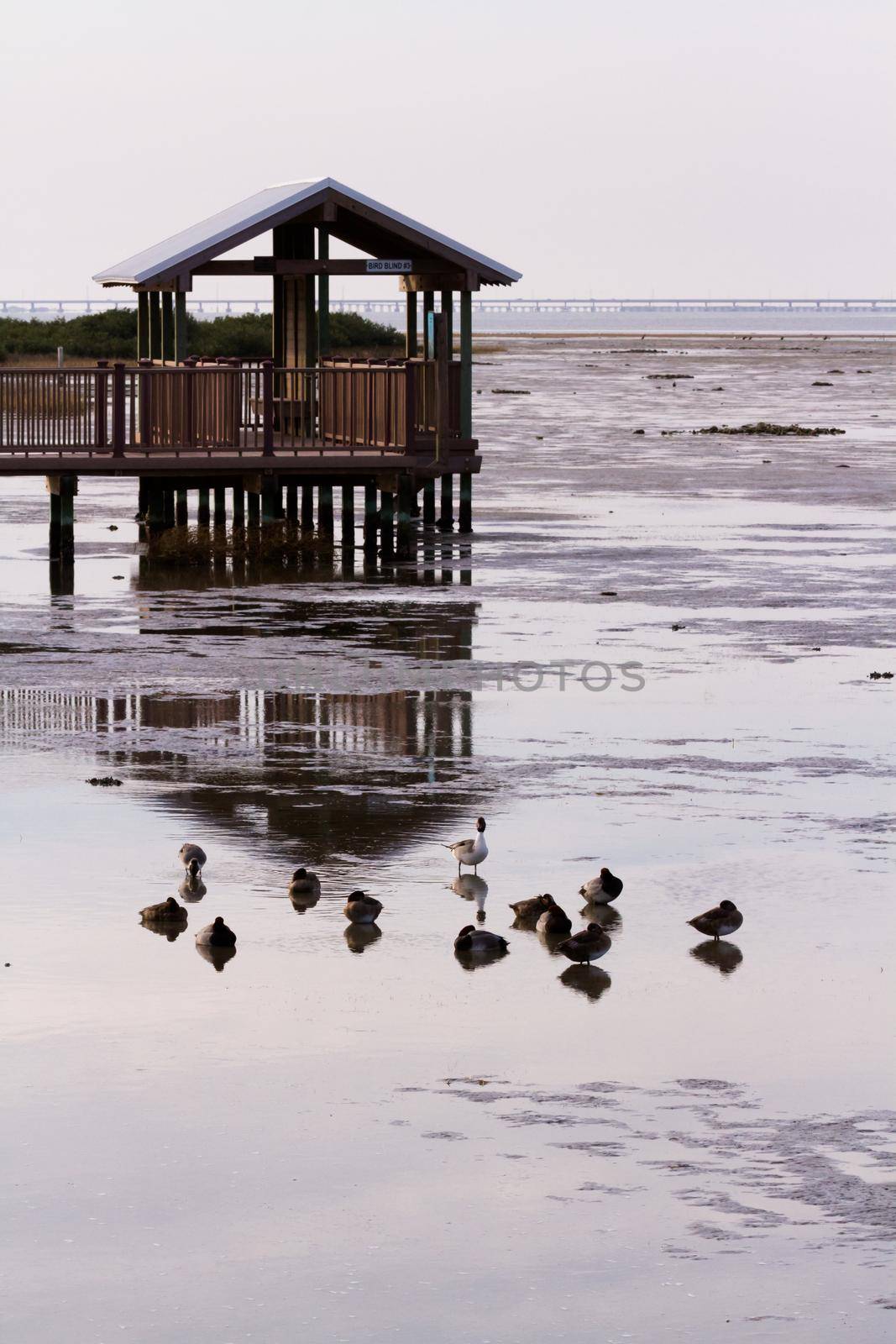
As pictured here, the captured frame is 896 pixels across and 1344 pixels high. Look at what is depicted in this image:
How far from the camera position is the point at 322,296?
3234cm

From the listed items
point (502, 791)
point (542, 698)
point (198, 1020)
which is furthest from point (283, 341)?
point (198, 1020)

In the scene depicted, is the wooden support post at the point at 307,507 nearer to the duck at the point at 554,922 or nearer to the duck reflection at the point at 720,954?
the duck at the point at 554,922

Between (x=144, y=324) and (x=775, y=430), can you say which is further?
(x=775, y=430)

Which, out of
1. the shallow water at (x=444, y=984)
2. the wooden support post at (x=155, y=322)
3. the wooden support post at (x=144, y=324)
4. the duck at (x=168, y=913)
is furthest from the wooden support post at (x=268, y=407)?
the duck at (x=168, y=913)

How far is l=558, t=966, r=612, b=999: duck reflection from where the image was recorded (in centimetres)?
1030

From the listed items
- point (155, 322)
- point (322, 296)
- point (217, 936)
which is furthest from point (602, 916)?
point (155, 322)

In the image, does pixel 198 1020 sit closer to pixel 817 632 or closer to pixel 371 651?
pixel 371 651

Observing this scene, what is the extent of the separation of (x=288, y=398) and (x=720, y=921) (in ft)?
73.1

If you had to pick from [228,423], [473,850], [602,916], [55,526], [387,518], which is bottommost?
[602,916]

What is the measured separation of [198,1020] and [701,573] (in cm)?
1808

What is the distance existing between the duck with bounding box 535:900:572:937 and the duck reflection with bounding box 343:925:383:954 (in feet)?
2.50

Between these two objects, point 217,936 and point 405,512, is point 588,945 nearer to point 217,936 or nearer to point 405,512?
point 217,936

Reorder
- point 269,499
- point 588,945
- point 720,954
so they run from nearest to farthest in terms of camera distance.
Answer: point 588,945, point 720,954, point 269,499

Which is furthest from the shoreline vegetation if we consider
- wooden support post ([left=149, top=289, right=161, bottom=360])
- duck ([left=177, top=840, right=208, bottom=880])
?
duck ([left=177, top=840, right=208, bottom=880])
